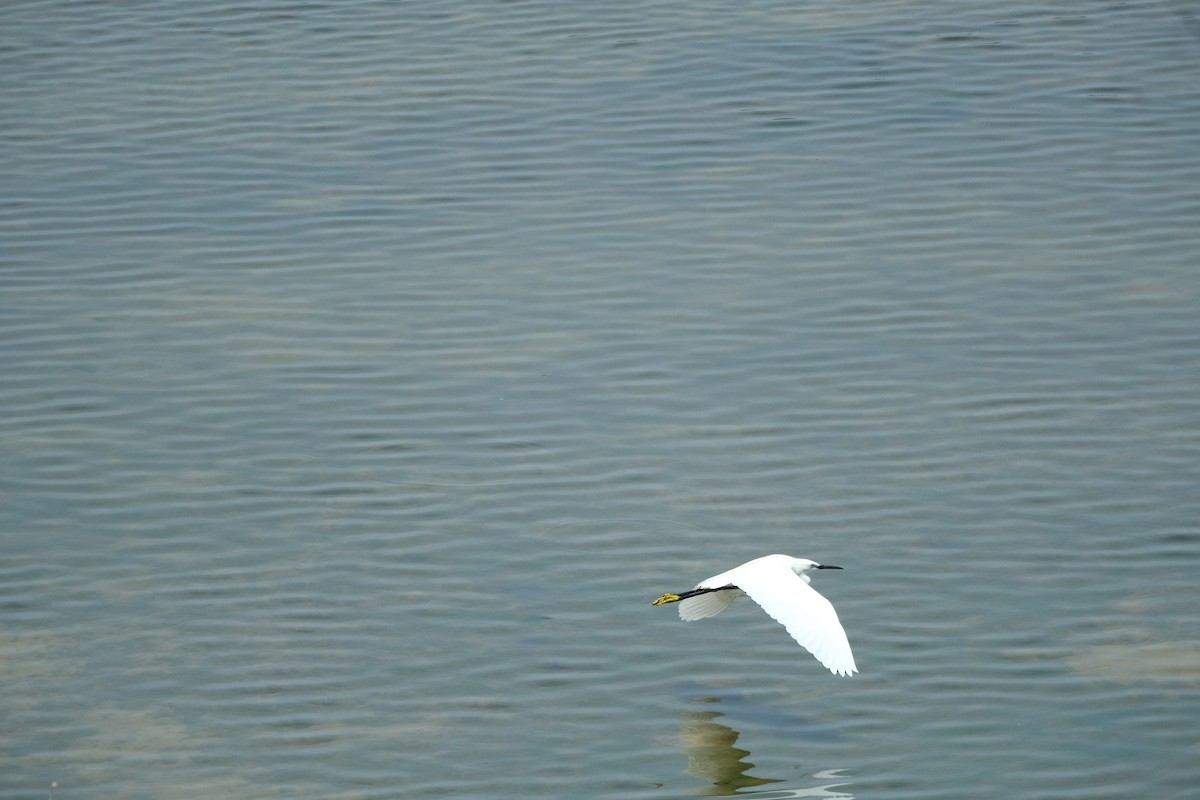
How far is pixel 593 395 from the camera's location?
8.34 metres

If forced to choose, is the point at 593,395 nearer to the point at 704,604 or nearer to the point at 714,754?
the point at 704,604

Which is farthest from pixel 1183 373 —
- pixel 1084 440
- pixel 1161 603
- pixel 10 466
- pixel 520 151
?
pixel 10 466

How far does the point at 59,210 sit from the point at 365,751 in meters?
5.48

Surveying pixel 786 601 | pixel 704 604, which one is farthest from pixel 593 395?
pixel 786 601

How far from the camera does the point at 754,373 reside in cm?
846

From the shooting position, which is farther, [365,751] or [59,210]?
[59,210]

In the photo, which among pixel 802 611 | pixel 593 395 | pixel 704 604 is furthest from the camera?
pixel 593 395

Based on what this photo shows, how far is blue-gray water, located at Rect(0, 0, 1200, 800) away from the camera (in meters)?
6.03

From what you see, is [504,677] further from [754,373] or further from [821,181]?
[821,181]

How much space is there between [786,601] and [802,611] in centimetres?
8

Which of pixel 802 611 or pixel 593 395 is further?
pixel 593 395

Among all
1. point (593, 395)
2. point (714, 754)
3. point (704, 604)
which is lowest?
point (714, 754)

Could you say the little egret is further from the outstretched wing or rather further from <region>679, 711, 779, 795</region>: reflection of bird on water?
<region>679, 711, 779, 795</region>: reflection of bird on water

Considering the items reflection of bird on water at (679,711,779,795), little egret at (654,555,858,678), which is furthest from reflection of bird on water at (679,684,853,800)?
little egret at (654,555,858,678)
